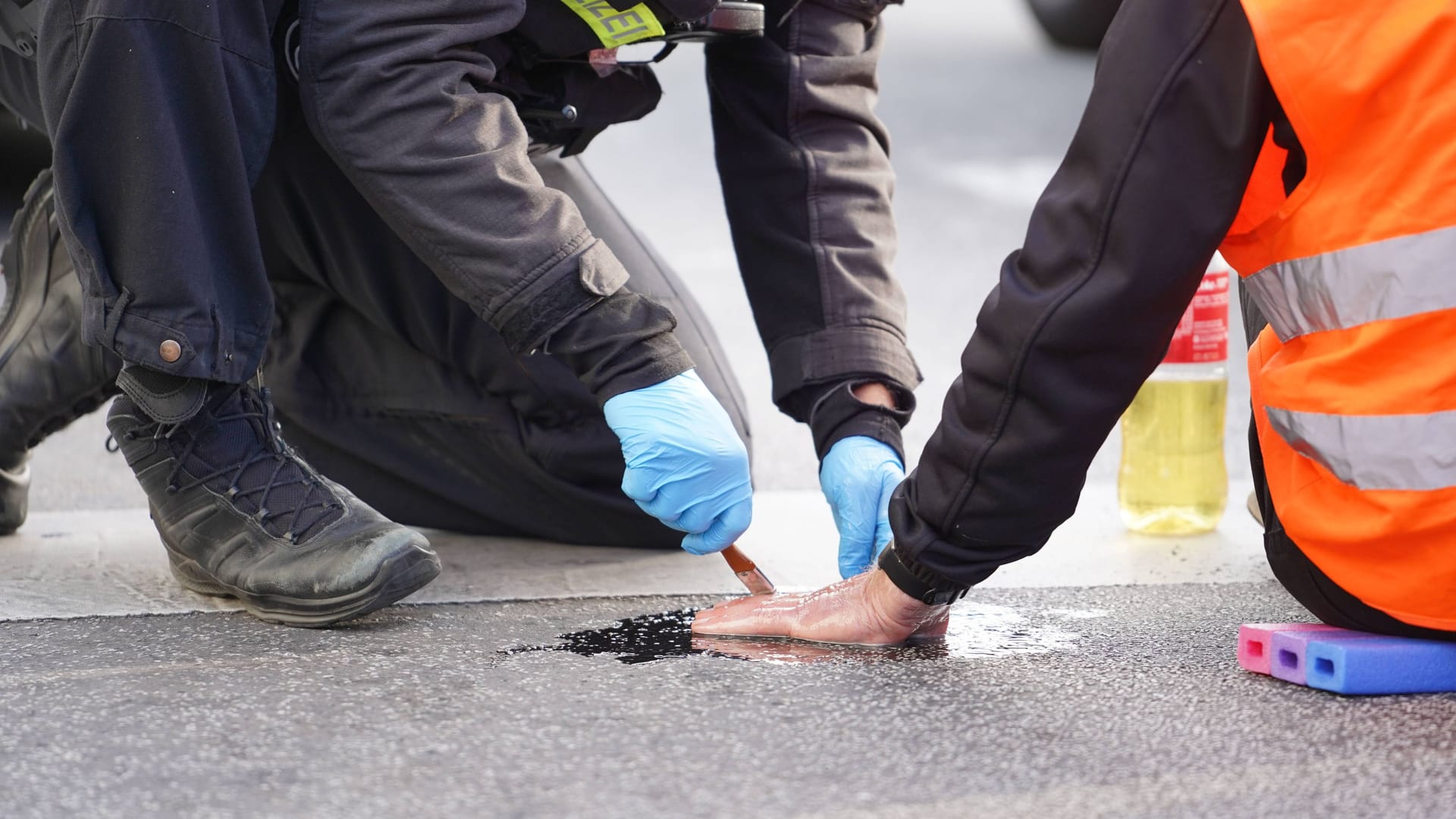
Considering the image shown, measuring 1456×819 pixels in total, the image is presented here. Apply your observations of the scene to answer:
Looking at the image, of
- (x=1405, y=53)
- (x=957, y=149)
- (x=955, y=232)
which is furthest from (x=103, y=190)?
(x=957, y=149)

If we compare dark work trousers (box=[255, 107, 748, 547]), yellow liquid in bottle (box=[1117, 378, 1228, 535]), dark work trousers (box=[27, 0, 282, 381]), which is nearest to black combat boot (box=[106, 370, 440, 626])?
dark work trousers (box=[27, 0, 282, 381])

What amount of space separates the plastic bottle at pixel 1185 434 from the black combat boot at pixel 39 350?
58.2 inches

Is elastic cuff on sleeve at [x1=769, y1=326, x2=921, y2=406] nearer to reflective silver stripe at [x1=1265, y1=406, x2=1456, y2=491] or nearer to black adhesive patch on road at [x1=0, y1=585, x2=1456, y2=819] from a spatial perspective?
black adhesive patch on road at [x1=0, y1=585, x2=1456, y2=819]

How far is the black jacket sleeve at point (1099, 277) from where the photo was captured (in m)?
1.12

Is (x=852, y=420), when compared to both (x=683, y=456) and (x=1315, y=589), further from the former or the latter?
(x=1315, y=589)

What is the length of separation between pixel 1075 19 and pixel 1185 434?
6.45 meters

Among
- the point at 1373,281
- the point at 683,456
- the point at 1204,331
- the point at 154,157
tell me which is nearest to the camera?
the point at 1373,281

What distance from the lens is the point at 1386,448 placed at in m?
1.15

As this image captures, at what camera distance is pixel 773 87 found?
6.36 ft

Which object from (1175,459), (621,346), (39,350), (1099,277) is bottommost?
(1175,459)

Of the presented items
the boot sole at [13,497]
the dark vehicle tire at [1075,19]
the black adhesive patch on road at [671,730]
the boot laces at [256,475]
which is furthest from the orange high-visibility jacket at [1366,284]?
the dark vehicle tire at [1075,19]

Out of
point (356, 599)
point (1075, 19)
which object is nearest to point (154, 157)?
→ point (356, 599)

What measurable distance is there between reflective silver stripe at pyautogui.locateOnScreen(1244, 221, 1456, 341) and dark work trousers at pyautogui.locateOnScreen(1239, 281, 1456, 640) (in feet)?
0.74

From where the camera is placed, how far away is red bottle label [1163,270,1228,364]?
2.17 metres
